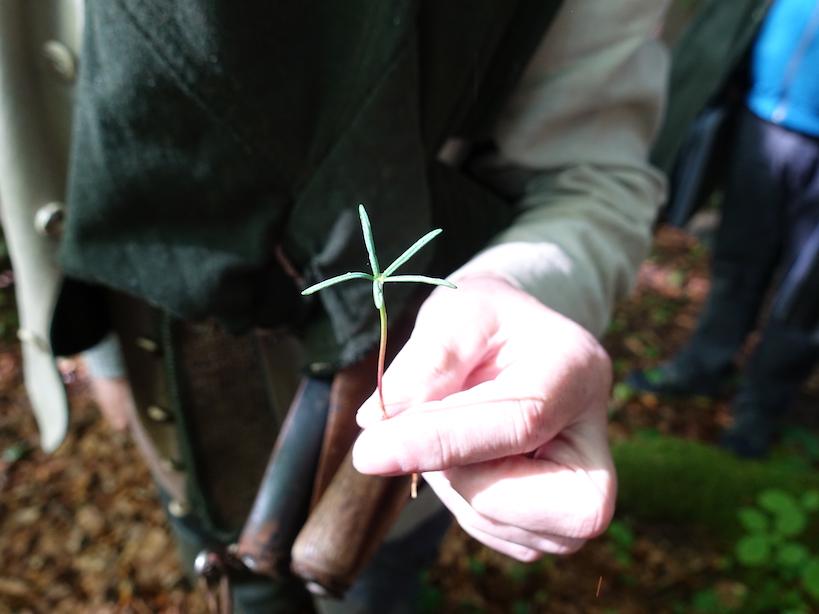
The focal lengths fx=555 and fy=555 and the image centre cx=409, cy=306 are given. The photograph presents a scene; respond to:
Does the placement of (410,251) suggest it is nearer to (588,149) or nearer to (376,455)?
(376,455)

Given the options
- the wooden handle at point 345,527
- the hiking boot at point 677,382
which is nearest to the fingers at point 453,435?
the wooden handle at point 345,527

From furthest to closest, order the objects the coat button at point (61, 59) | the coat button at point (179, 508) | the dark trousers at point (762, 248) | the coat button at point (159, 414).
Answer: the dark trousers at point (762, 248) < the coat button at point (179, 508) < the coat button at point (159, 414) < the coat button at point (61, 59)

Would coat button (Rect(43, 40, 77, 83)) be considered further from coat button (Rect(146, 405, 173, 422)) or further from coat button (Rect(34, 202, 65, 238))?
coat button (Rect(146, 405, 173, 422))

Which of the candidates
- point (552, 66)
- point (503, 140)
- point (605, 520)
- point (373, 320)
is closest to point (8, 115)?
point (373, 320)

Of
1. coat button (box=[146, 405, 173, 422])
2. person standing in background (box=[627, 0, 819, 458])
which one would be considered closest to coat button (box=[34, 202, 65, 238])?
coat button (box=[146, 405, 173, 422])

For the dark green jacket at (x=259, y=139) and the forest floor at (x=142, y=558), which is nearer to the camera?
the dark green jacket at (x=259, y=139)

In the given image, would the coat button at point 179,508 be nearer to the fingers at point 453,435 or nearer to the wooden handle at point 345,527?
the wooden handle at point 345,527
